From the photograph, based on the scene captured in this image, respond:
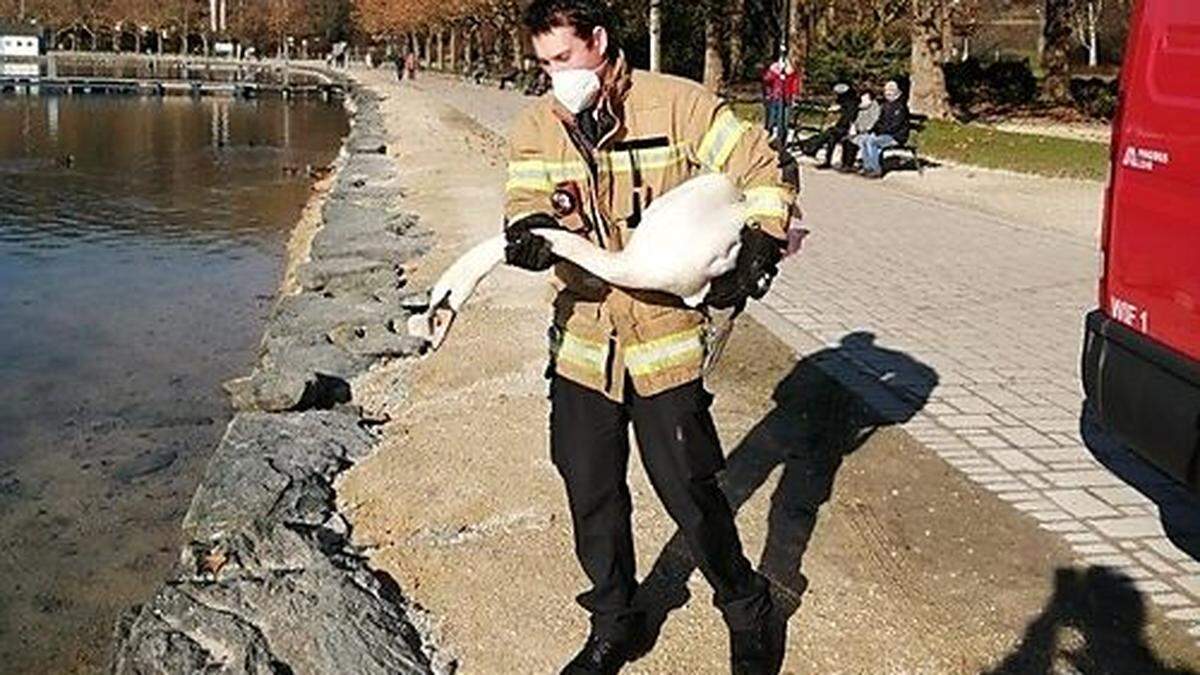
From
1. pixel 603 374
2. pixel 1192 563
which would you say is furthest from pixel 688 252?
pixel 1192 563

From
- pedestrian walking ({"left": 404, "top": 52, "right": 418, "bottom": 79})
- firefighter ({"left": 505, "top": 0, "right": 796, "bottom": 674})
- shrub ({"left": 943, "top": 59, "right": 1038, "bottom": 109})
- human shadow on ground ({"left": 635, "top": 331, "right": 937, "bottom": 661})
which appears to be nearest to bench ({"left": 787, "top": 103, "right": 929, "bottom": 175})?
shrub ({"left": 943, "top": 59, "right": 1038, "bottom": 109})

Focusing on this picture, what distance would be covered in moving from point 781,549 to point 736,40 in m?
43.0

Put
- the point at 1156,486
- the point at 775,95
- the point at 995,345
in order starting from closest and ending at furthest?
the point at 1156,486, the point at 995,345, the point at 775,95

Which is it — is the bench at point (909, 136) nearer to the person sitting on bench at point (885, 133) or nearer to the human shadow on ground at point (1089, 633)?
the person sitting on bench at point (885, 133)

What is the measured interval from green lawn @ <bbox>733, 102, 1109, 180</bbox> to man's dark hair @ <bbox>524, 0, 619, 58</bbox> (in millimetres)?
16975

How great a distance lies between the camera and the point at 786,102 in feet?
83.3

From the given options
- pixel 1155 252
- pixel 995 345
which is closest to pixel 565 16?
pixel 1155 252

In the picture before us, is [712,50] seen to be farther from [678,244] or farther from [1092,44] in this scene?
[678,244]

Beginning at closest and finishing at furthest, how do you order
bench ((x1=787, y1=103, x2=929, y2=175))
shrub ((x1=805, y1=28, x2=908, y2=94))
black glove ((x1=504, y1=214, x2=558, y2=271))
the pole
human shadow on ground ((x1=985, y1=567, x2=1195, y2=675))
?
black glove ((x1=504, y1=214, x2=558, y2=271)) → human shadow on ground ((x1=985, y1=567, x2=1195, y2=675)) → bench ((x1=787, y1=103, x2=929, y2=175)) → the pole → shrub ((x1=805, y1=28, x2=908, y2=94))

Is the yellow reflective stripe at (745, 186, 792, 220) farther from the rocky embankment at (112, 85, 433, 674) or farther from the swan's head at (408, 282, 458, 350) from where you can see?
the rocky embankment at (112, 85, 433, 674)

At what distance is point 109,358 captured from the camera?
460 inches

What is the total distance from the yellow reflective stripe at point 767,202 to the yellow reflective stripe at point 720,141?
127 millimetres

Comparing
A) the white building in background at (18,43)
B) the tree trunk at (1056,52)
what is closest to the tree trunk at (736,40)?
the tree trunk at (1056,52)

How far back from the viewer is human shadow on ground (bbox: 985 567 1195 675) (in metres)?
4.53
